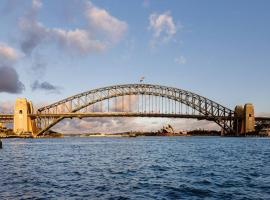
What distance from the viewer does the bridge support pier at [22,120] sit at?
152125 mm

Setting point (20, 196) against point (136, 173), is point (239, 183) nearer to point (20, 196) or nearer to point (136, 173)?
point (136, 173)

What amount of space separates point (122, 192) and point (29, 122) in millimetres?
138501

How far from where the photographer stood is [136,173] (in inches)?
1200

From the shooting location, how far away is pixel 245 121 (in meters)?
165

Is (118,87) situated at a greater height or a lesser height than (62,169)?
greater

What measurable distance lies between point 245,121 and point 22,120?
251 ft

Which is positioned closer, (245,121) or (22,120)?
(22,120)

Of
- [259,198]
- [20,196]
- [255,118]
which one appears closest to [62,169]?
[20,196]

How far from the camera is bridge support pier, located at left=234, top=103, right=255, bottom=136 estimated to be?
6505 inches

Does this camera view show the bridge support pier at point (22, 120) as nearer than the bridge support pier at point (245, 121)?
Yes

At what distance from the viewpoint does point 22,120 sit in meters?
154

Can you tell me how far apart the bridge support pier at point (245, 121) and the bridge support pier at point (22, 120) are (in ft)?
232

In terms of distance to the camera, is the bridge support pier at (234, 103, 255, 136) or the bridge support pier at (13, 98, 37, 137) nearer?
the bridge support pier at (13, 98, 37, 137)

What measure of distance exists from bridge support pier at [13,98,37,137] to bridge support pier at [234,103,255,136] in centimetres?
7083
